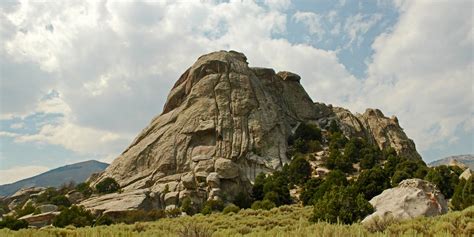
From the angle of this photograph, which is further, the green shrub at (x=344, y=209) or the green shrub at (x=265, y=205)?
the green shrub at (x=265, y=205)

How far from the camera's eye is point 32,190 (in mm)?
62156

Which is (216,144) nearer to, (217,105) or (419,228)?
(217,105)

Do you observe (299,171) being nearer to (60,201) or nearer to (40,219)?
(60,201)

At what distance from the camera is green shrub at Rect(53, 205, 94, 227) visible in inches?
1172

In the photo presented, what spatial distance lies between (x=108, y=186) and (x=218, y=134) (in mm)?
15710

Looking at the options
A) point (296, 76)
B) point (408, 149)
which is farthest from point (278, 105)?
point (408, 149)

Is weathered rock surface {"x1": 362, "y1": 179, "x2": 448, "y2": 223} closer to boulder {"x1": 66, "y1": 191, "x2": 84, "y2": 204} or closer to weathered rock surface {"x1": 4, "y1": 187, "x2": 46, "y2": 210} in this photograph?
boulder {"x1": 66, "y1": 191, "x2": 84, "y2": 204}

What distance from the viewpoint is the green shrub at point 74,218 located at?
2978cm

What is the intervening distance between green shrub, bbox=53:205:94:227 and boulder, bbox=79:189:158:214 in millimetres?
3110

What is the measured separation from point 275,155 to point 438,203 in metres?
A: 35.5

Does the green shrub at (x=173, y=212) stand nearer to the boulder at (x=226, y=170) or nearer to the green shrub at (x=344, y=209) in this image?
the boulder at (x=226, y=170)

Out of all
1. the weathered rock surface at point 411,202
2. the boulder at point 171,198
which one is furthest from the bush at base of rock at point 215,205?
the weathered rock surface at point 411,202

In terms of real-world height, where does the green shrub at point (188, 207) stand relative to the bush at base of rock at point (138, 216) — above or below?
above

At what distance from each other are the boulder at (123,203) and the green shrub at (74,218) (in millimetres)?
3110
